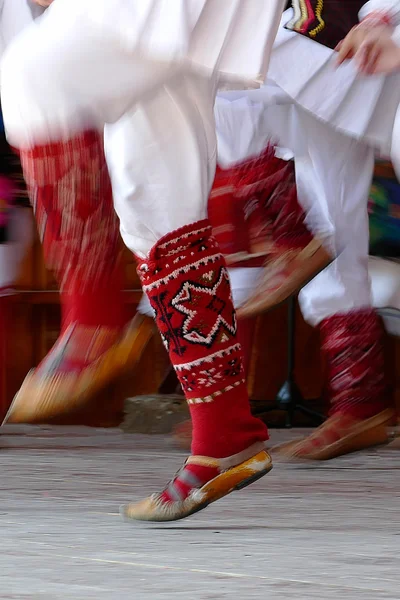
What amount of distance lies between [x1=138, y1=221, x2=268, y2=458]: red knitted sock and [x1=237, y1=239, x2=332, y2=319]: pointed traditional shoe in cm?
81

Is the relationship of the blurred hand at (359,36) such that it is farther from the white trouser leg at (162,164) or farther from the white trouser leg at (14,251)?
the white trouser leg at (14,251)

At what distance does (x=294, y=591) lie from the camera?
3.17ft

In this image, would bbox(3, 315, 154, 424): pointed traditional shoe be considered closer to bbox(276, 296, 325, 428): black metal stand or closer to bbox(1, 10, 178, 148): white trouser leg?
bbox(1, 10, 178, 148): white trouser leg

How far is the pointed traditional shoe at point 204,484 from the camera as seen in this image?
1340 millimetres

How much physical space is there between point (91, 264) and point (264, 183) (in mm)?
951

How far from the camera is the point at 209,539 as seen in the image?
1.27 m

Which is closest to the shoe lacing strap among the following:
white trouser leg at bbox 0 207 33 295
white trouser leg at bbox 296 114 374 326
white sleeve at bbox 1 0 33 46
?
white trouser leg at bbox 296 114 374 326

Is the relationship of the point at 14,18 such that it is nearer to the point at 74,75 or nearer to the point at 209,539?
the point at 74,75

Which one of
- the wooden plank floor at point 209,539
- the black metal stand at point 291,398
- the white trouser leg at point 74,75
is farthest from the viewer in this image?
the black metal stand at point 291,398

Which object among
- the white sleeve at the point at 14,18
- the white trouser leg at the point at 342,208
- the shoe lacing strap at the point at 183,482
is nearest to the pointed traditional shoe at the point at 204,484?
the shoe lacing strap at the point at 183,482

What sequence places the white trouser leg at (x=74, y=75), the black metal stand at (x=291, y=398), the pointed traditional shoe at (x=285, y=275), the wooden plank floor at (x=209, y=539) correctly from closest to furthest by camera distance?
the wooden plank floor at (x=209, y=539) → the white trouser leg at (x=74, y=75) → the pointed traditional shoe at (x=285, y=275) → the black metal stand at (x=291, y=398)

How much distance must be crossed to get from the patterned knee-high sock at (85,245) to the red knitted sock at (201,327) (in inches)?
8.8

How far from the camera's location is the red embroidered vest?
203cm

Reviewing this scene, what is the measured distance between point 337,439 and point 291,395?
3.18ft
